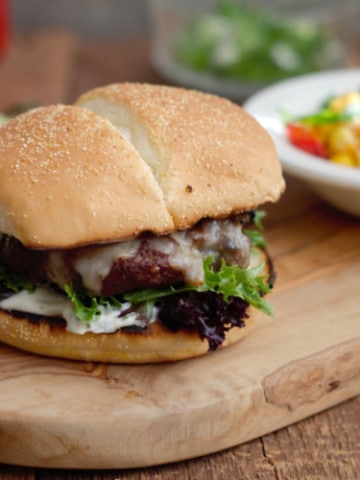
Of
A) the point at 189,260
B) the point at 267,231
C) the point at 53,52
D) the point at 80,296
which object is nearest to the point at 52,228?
the point at 80,296

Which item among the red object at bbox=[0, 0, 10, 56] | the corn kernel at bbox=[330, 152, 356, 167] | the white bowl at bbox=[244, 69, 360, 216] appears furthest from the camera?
the red object at bbox=[0, 0, 10, 56]

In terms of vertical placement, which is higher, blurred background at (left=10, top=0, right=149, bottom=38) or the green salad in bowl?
the green salad in bowl

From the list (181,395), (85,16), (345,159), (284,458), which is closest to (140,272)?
(181,395)

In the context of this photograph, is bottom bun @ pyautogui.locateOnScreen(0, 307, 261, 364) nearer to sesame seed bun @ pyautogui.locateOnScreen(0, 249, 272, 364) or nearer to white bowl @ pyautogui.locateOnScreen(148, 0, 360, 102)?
sesame seed bun @ pyautogui.locateOnScreen(0, 249, 272, 364)

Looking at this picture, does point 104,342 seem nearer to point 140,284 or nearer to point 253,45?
point 140,284

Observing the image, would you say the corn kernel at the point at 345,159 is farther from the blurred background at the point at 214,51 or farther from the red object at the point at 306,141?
the blurred background at the point at 214,51

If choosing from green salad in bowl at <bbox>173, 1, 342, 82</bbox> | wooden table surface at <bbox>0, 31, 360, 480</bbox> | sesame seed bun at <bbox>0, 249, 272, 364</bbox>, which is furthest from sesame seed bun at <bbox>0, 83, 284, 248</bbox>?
green salad in bowl at <bbox>173, 1, 342, 82</bbox>

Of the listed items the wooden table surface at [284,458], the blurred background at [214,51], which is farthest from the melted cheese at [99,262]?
the blurred background at [214,51]

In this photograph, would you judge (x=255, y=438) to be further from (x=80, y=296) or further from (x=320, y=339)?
(x=80, y=296)
